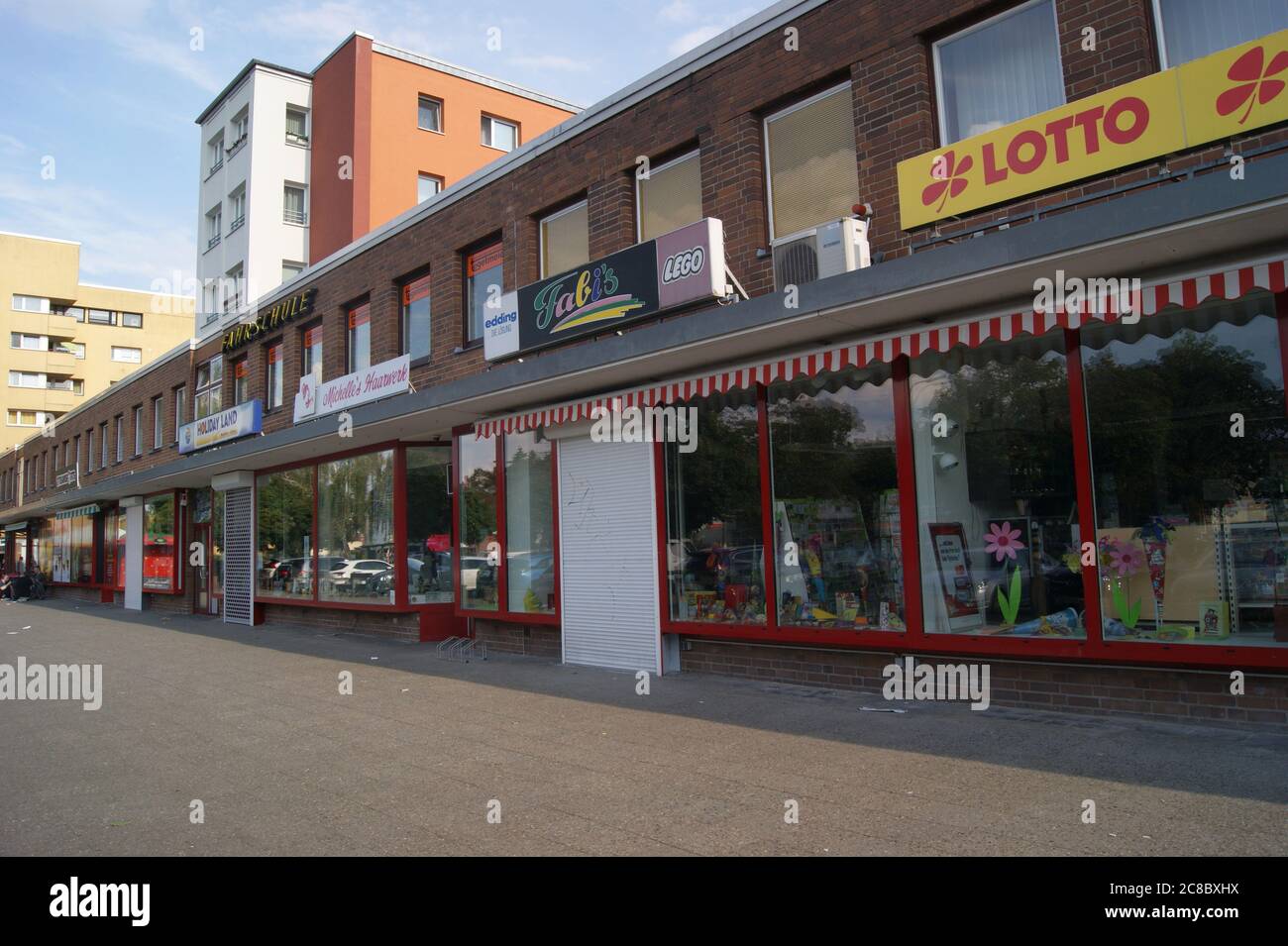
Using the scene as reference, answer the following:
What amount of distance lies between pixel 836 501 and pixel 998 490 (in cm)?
154

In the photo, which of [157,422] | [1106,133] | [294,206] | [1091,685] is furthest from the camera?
[294,206]

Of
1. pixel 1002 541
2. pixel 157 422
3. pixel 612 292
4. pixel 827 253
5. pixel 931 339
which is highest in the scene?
pixel 157 422

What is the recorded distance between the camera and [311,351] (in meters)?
17.3

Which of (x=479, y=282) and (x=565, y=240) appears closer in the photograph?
(x=565, y=240)

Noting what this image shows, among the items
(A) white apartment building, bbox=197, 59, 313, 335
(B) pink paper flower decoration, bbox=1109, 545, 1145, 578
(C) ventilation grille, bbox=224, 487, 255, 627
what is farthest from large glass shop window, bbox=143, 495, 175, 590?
(B) pink paper flower decoration, bbox=1109, 545, 1145, 578

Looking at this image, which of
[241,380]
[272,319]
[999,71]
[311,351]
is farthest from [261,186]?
[999,71]

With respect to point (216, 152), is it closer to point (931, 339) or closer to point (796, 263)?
point (796, 263)

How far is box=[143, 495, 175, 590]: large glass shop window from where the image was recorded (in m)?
23.6

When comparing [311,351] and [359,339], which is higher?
[311,351]

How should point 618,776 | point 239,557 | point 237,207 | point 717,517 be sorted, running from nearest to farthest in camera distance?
point 618,776 < point 717,517 < point 239,557 < point 237,207

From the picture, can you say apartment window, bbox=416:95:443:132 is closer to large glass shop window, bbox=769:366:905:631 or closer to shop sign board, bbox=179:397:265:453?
shop sign board, bbox=179:397:265:453

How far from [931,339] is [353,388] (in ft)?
34.3

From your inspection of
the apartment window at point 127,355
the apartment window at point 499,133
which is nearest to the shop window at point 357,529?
the apartment window at point 499,133

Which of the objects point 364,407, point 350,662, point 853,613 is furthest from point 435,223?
point 853,613
